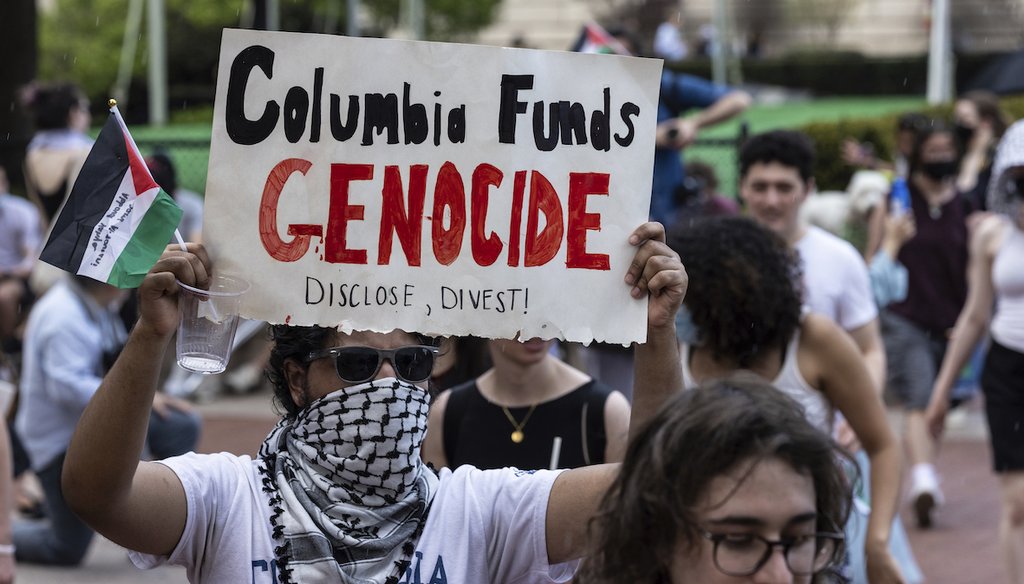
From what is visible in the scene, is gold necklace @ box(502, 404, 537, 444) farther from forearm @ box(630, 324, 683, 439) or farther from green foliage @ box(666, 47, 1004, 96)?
green foliage @ box(666, 47, 1004, 96)

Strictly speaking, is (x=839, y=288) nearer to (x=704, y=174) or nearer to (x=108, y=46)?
(x=704, y=174)

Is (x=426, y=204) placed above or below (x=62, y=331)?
above

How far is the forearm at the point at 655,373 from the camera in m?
2.74

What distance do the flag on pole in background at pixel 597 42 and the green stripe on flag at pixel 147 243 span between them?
4833 mm

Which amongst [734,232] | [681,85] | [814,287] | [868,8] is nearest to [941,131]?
[681,85]

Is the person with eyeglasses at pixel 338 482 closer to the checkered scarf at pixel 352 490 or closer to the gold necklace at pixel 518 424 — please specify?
the checkered scarf at pixel 352 490

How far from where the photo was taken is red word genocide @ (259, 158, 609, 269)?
2.78 metres

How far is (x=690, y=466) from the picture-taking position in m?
2.27

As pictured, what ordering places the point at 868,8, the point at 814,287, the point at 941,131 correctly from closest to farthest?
the point at 814,287, the point at 941,131, the point at 868,8

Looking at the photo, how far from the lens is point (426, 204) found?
2801 mm

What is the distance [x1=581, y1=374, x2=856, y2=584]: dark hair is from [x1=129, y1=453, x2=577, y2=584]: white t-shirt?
318 mm

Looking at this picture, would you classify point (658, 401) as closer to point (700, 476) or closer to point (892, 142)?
point (700, 476)

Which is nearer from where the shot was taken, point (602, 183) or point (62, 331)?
point (602, 183)

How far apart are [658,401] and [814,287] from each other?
9.06 feet
